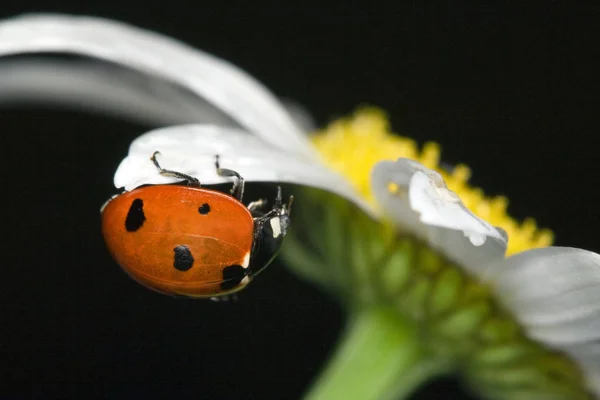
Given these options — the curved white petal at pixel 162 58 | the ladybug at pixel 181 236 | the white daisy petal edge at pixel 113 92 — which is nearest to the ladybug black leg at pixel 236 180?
the ladybug at pixel 181 236

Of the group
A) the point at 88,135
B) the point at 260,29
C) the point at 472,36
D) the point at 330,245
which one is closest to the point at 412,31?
the point at 472,36

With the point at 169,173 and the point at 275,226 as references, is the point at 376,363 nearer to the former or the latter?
the point at 275,226

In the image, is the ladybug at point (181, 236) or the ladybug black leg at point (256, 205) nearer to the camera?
the ladybug at point (181, 236)

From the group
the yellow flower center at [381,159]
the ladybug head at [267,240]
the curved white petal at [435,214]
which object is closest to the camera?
the curved white petal at [435,214]

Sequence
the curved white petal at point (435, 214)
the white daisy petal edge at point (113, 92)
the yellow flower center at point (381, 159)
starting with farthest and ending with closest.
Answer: the white daisy petal edge at point (113, 92) → the yellow flower center at point (381, 159) → the curved white petal at point (435, 214)

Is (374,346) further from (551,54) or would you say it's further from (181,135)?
(551,54)

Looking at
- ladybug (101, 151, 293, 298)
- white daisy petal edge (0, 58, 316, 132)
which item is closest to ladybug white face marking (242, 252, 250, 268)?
ladybug (101, 151, 293, 298)

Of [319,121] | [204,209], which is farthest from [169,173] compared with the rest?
[319,121]

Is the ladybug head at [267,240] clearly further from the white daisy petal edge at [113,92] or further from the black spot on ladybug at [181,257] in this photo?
the white daisy petal edge at [113,92]

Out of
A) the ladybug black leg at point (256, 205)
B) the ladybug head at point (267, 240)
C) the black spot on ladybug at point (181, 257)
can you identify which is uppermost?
the ladybug black leg at point (256, 205)
